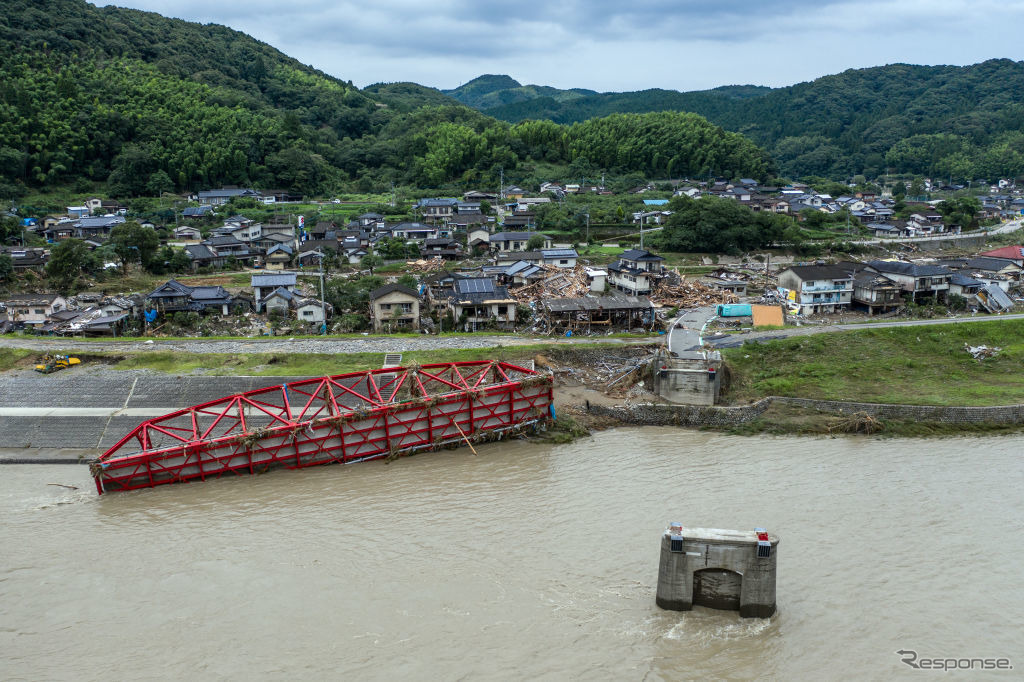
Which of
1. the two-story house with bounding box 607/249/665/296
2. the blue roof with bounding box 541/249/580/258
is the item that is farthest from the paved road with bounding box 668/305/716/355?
the blue roof with bounding box 541/249/580/258

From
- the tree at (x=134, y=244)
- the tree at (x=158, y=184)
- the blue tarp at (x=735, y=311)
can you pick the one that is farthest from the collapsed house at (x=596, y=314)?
the tree at (x=158, y=184)

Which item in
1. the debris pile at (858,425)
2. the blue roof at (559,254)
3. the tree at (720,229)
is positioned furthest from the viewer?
the tree at (720,229)

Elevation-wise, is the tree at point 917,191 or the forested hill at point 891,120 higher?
the forested hill at point 891,120

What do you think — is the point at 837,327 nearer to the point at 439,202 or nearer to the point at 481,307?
the point at 481,307

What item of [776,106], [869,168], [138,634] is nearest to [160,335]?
[138,634]

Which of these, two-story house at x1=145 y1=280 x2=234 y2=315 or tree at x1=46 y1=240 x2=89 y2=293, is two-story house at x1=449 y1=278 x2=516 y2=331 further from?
tree at x1=46 y1=240 x2=89 y2=293

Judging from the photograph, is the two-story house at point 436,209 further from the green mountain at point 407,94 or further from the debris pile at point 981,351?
the green mountain at point 407,94

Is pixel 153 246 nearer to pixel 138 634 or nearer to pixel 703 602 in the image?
pixel 138 634

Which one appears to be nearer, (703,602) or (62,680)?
(62,680)
